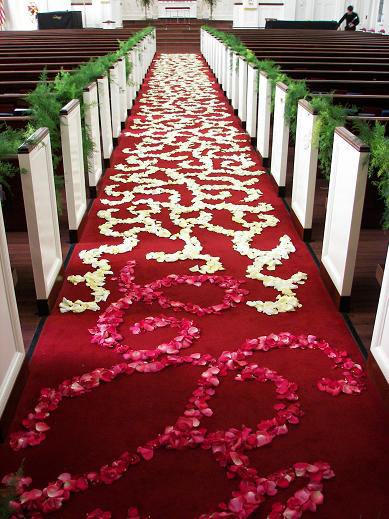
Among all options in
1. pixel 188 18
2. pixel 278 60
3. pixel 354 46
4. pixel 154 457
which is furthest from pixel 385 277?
pixel 188 18

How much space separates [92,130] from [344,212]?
7.55 feet

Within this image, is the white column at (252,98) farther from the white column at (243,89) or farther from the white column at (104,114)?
the white column at (104,114)

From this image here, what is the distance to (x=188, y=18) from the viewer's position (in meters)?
20.0

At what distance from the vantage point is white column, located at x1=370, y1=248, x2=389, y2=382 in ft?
7.49

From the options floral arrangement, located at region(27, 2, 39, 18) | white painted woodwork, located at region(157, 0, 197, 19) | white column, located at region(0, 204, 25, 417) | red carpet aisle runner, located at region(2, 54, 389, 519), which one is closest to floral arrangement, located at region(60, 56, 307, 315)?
red carpet aisle runner, located at region(2, 54, 389, 519)

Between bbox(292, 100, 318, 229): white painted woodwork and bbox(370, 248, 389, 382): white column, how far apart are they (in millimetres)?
1429

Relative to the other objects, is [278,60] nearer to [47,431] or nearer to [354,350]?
[354,350]

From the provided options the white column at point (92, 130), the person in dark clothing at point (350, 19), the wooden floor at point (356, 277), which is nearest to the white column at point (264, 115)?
the wooden floor at point (356, 277)

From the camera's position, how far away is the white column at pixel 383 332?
2283mm

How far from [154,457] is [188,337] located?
2.51 feet

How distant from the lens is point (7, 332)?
2.24 metres

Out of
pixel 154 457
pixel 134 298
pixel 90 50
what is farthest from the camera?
pixel 90 50

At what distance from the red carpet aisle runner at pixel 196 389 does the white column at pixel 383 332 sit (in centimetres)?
14

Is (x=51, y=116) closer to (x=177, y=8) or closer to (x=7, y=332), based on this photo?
(x=7, y=332)
